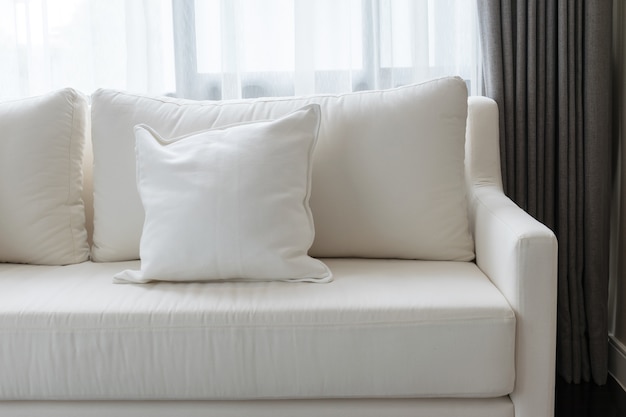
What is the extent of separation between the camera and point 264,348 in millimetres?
1543

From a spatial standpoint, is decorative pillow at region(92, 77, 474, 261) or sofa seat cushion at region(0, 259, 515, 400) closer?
sofa seat cushion at region(0, 259, 515, 400)

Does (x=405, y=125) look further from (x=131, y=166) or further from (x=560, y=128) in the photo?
(x=131, y=166)

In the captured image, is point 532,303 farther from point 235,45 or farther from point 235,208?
point 235,45

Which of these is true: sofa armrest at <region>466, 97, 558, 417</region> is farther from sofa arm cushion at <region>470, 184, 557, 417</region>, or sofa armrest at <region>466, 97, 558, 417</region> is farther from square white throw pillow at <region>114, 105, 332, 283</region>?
square white throw pillow at <region>114, 105, 332, 283</region>

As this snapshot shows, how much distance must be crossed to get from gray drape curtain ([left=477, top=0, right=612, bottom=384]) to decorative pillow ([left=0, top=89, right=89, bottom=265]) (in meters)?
1.34

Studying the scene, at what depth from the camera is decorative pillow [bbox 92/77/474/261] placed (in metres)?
1.95

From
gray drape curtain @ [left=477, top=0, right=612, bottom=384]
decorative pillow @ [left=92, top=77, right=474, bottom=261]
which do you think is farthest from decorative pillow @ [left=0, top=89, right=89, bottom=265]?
gray drape curtain @ [left=477, top=0, right=612, bottom=384]

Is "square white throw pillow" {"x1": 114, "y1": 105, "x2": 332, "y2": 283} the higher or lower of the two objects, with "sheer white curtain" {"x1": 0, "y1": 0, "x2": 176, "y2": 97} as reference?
lower

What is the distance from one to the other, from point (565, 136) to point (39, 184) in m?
1.62

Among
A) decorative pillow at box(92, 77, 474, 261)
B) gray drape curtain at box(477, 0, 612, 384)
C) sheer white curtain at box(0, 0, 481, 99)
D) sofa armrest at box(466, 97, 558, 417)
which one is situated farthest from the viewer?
sheer white curtain at box(0, 0, 481, 99)

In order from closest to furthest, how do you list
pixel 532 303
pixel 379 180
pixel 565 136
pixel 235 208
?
pixel 532 303, pixel 235 208, pixel 379 180, pixel 565 136

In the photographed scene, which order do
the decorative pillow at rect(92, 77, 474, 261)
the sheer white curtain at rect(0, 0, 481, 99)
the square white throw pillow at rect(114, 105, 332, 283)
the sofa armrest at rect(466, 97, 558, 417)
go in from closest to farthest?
the sofa armrest at rect(466, 97, 558, 417)
the square white throw pillow at rect(114, 105, 332, 283)
the decorative pillow at rect(92, 77, 474, 261)
the sheer white curtain at rect(0, 0, 481, 99)

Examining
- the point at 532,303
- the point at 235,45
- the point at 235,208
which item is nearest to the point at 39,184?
the point at 235,208

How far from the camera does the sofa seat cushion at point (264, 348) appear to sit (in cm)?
153
